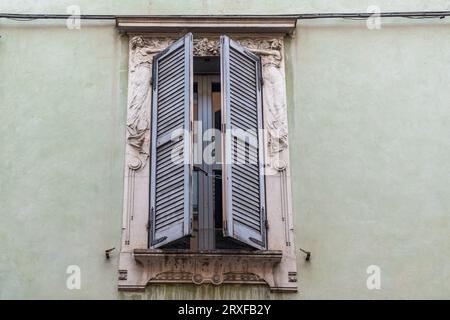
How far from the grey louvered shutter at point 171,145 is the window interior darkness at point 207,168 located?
0.26 meters

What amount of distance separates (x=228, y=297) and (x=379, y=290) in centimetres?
158

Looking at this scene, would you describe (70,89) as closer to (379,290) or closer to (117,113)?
(117,113)

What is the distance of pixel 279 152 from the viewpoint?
1018 centimetres

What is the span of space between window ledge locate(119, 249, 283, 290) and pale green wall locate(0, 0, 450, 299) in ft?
0.40

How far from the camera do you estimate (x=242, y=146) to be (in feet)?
32.7

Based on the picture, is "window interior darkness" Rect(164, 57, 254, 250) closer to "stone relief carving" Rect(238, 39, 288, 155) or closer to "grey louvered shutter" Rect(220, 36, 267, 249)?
"grey louvered shutter" Rect(220, 36, 267, 249)

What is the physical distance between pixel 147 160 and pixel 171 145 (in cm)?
37

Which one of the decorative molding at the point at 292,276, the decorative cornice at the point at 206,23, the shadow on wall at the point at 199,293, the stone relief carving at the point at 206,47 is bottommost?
the shadow on wall at the point at 199,293

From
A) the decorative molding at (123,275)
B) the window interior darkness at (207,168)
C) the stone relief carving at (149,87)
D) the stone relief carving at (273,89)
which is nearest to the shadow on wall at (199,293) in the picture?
the decorative molding at (123,275)

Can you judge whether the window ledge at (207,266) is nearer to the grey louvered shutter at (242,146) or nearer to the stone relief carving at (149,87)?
the grey louvered shutter at (242,146)

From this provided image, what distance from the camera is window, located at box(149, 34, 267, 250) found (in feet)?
31.3

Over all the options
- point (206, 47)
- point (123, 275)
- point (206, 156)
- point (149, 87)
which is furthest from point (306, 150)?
point (123, 275)

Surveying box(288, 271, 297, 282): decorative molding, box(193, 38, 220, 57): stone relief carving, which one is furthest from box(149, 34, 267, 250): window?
box(288, 271, 297, 282): decorative molding

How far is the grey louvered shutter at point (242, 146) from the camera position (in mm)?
9523
